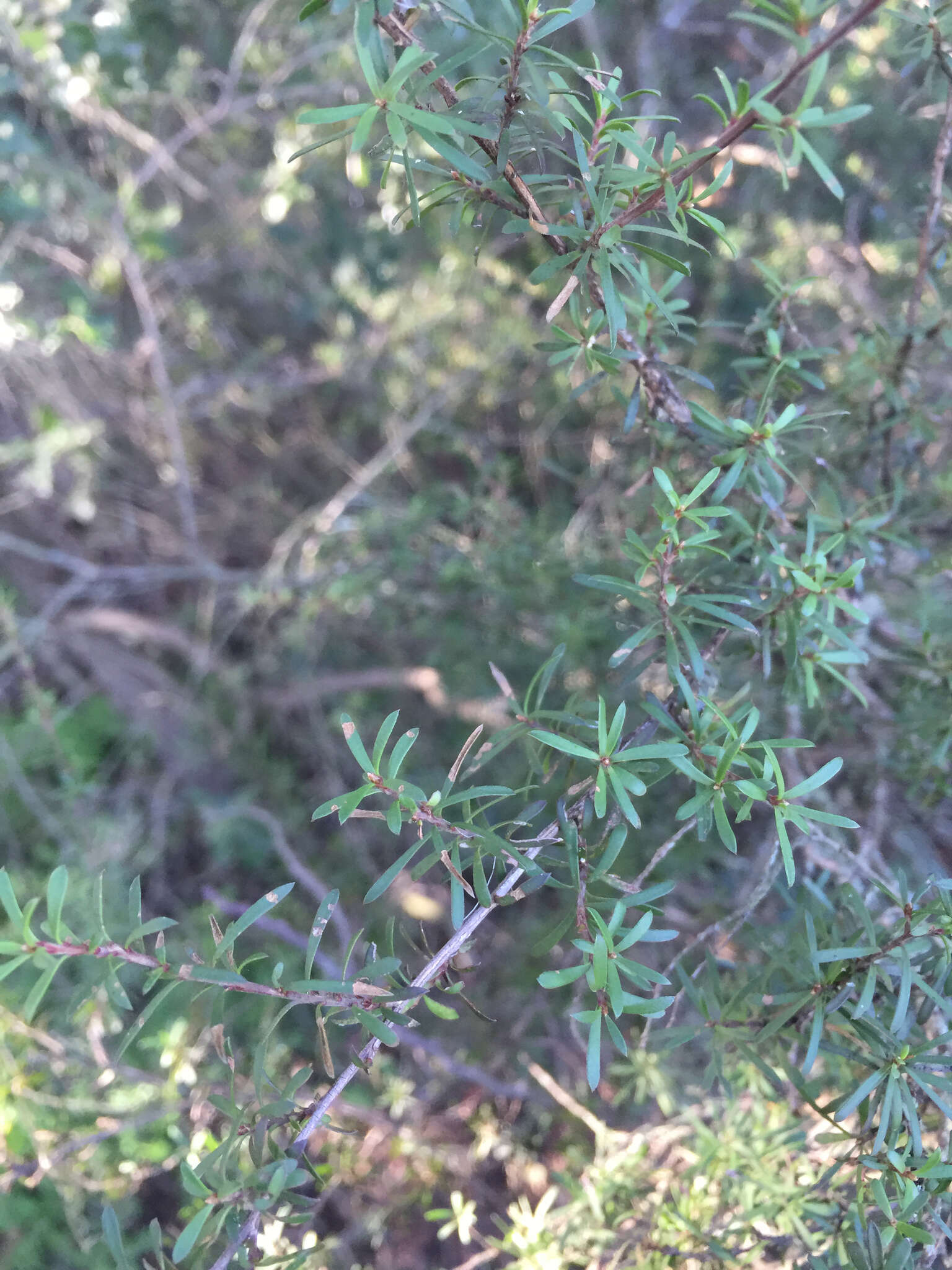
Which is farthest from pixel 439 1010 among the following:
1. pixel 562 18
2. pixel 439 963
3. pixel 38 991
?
pixel 562 18

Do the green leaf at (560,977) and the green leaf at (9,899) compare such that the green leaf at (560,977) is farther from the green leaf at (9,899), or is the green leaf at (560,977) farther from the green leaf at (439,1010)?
the green leaf at (9,899)

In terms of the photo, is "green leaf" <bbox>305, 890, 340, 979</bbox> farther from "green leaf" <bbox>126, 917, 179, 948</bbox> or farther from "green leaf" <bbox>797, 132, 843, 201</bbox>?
"green leaf" <bbox>797, 132, 843, 201</bbox>

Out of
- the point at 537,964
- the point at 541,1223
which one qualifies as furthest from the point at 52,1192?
the point at 541,1223

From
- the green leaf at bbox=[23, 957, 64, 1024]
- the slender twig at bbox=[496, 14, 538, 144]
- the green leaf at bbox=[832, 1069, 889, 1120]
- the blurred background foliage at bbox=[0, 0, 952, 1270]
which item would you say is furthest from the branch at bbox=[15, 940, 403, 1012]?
the slender twig at bbox=[496, 14, 538, 144]

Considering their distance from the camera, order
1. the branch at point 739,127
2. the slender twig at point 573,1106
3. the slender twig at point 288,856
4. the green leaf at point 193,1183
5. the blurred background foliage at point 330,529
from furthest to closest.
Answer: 1. the slender twig at point 288,856
2. the blurred background foliage at point 330,529
3. the slender twig at point 573,1106
4. the green leaf at point 193,1183
5. the branch at point 739,127

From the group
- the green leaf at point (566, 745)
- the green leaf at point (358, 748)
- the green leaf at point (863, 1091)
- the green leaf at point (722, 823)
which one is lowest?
the green leaf at point (863, 1091)

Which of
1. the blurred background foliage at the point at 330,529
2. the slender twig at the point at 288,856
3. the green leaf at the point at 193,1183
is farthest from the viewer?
the slender twig at the point at 288,856

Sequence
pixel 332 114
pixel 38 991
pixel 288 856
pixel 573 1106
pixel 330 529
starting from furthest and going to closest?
pixel 330 529, pixel 288 856, pixel 573 1106, pixel 38 991, pixel 332 114

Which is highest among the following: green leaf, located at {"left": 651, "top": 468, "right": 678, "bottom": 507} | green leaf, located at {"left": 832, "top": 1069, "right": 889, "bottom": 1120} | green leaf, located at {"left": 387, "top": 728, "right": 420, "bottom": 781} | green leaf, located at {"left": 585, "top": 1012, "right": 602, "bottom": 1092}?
green leaf, located at {"left": 651, "top": 468, "right": 678, "bottom": 507}

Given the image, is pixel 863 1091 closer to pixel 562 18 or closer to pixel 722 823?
pixel 722 823

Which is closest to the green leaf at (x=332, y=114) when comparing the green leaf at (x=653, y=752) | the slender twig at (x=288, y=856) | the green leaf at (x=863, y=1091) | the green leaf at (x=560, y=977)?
the green leaf at (x=653, y=752)
